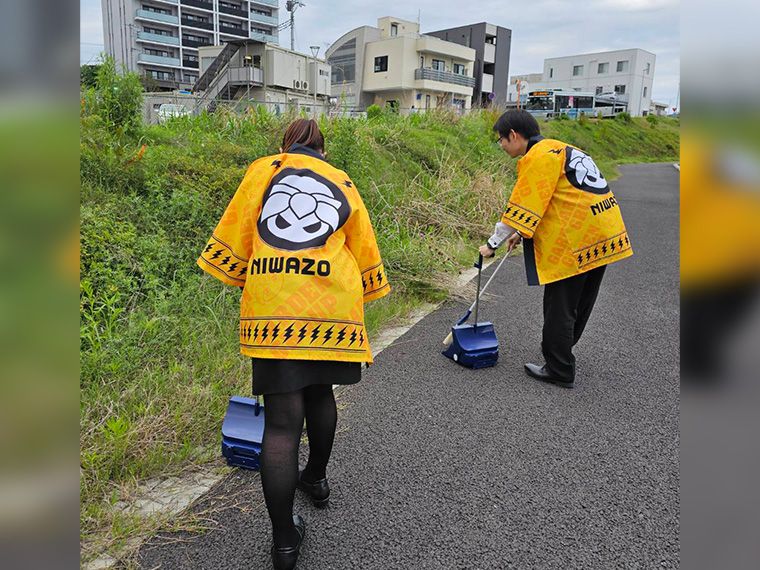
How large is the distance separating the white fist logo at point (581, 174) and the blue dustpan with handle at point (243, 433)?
102 inches

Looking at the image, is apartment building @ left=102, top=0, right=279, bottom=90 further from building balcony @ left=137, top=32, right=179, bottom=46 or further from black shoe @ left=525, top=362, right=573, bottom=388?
black shoe @ left=525, top=362, right=573, bottom=388

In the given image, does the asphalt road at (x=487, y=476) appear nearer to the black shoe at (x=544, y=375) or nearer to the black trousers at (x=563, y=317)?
the black shoe at (x=544, y=375)

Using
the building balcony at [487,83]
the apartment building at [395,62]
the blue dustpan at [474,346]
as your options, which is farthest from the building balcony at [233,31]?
the blue dustpan at [474,346]

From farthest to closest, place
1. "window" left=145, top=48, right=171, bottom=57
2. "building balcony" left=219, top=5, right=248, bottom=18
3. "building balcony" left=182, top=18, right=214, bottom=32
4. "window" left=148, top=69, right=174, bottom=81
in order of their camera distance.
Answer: "building balcony" left=219, top=5, right=248, bottom=18, "building balcony" left=182, top=18, right=214, bottom=32, "window" left=148, top=69, right=174, bottom=81, "window" left=145, top=48, right=171, bottom=57

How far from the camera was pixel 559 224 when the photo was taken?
12.8 ft

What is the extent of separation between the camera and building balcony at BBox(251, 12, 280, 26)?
59.3 m

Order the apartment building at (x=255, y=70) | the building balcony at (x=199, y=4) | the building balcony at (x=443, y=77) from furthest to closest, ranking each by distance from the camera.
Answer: the building balcony at (x=199, y=4) < the building balcony at (x=443, y=77) < the apartment building at (x=255, y=70)

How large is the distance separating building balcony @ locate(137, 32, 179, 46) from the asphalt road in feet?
185

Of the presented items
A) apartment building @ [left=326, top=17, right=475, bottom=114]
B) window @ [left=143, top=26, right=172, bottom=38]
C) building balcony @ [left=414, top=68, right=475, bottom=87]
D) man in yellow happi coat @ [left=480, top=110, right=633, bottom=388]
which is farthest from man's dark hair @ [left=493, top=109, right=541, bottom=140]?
window @ [left=143, top=26, right=172, bottom=38]

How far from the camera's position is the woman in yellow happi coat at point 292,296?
7.30 feet

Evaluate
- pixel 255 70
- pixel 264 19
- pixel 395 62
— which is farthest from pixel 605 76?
pixel 255 70

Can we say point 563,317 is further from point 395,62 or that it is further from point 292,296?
point 395,62

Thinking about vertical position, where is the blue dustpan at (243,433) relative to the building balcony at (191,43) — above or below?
below
